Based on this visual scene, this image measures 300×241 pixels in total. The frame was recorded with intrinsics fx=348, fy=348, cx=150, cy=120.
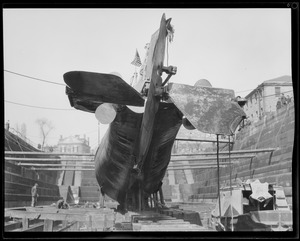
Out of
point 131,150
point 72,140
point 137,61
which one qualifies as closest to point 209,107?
point 131,150

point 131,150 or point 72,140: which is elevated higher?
point 72,140

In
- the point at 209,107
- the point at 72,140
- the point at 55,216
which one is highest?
the point at 72,140

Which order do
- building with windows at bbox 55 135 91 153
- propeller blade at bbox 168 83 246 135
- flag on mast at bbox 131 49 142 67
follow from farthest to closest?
building with windows at bbox 55 135 91 153
flag on mast at bbox 131 49 142 67
propeller blade at bbox 168 83 246 135

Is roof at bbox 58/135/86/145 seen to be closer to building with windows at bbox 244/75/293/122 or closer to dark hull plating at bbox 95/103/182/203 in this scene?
building with windows at bbox 244/75/293/122

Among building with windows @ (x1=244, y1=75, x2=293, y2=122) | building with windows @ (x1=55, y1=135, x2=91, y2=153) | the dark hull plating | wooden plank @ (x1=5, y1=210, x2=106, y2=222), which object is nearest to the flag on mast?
the dark hull plating

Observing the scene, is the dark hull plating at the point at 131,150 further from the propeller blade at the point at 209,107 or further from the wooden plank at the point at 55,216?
the wooden plank at the point at 55,216

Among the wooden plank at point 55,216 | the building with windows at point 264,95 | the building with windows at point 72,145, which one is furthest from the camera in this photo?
the building with windows at point 72,145

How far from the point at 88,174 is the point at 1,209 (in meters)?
32.5

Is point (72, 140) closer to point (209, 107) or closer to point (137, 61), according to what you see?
point (137, 61)

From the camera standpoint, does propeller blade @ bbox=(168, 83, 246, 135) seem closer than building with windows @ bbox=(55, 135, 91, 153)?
Yes

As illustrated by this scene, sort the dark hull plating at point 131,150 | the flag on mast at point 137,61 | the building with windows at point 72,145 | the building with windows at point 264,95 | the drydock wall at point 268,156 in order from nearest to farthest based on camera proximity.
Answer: the dark hull plating at point 131,150, the flag on mast at point 137,61, the drydock wall at point 268,156, the building with windows at point 264,95, the building with windows at point 72,145

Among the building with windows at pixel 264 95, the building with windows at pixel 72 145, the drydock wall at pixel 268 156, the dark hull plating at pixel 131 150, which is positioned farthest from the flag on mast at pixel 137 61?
the building with windows at pixel 72 145

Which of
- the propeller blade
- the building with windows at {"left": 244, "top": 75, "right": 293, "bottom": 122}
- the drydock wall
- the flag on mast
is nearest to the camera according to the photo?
the propeller blade

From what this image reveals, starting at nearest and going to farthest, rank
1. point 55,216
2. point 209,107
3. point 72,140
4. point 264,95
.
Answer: point 209,107 < point 55,216 < point 264,95 < point 72,140
